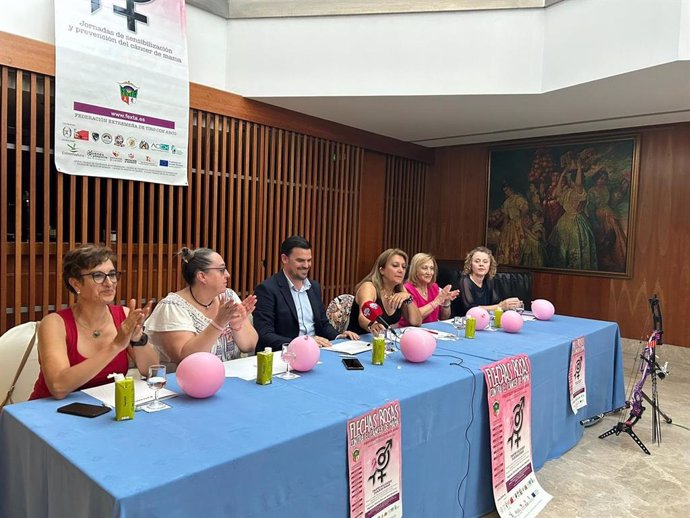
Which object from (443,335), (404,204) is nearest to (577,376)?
(443,335)

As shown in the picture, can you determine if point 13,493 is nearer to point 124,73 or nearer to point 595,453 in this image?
point 595,453

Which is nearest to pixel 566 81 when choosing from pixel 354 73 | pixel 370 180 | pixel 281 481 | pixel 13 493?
pixel 354 73

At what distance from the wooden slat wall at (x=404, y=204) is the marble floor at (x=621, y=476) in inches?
162

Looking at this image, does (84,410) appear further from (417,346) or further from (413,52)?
(413,52)

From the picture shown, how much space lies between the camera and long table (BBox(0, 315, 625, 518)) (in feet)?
4.31

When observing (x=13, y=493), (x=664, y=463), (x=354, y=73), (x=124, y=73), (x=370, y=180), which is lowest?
(x=664, y=463)

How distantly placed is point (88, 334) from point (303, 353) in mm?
879

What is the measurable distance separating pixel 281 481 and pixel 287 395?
435 millimetres

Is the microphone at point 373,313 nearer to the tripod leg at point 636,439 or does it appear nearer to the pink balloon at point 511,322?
the pink balloon at point 511,322

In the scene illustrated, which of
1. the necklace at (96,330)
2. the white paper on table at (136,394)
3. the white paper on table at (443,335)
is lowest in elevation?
the white paper on table at (443,335)

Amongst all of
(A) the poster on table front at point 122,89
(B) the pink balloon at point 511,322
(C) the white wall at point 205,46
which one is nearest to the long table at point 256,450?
(B) the pink balloon at point 511,322

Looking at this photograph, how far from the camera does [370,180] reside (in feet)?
22.6

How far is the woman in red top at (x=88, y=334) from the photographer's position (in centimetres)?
180

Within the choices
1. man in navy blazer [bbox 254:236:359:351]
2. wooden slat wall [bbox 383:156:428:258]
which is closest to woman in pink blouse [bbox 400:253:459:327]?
man in navy blazer [bbox 254:236:359:351]
